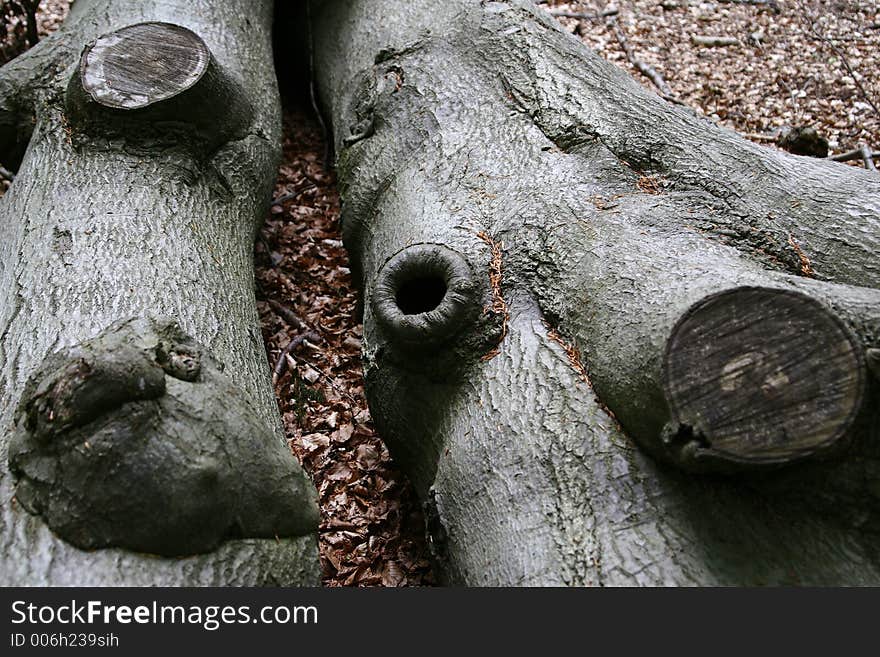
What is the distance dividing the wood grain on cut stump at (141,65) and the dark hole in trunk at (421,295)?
150 cm

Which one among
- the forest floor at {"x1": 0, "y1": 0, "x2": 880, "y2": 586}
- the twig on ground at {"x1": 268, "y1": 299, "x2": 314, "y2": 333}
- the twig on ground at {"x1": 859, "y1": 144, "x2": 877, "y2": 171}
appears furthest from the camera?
the twig on ground at {"x1": 859, "y1": 144, "x2": 877, "y2": 171}

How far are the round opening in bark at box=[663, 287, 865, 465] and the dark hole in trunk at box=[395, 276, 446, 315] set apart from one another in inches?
42.6

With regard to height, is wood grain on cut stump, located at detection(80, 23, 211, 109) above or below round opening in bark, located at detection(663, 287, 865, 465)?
above

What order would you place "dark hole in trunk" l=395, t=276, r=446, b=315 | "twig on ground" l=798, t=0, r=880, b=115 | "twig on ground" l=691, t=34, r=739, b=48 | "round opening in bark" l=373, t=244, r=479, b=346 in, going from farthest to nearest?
"twig on ground" l=691, t=34, r=739, b=48
"twig on ground" l=798, t=0, r=880, b=115
"dark hole in trunk" l=395, t=276, r=446, b=315
"round opening in bark" l=373, t=244, r=479, b=346

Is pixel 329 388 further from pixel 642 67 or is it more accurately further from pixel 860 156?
pixel 642 67

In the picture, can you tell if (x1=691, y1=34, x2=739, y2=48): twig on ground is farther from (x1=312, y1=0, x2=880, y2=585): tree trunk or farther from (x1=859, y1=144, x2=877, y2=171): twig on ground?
(x1=312, y1=0, x2=880, y2=585): tree trunk

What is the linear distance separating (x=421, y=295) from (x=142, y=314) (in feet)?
3.60

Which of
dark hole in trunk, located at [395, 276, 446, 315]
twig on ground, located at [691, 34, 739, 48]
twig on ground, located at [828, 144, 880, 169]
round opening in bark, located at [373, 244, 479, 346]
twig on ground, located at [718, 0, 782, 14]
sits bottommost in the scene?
twig on ground, located at [828, 144, 880, 169]

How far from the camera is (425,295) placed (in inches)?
113

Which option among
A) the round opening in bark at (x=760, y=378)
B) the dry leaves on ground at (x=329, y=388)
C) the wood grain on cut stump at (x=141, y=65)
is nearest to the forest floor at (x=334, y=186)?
the dry leaves on ground at (x=329, y=388)

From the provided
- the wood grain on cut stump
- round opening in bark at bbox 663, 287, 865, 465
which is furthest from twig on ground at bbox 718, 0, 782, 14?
round opening in bark at bbox 663, 287, 865, 465

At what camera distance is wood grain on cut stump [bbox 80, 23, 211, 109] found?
3.18m

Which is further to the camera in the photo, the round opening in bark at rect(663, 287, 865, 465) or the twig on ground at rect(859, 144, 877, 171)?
the twig on ground at rect(859, 144, 877, 171)

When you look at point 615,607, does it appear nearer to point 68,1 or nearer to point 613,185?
point 613,185
